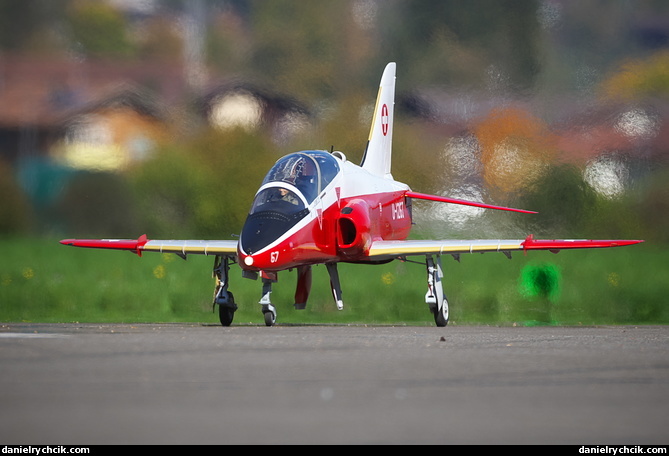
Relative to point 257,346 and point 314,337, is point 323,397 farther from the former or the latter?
point 314,337

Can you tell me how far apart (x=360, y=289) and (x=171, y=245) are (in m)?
4.92

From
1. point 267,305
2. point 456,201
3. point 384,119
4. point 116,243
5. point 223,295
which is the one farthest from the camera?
point 384,119

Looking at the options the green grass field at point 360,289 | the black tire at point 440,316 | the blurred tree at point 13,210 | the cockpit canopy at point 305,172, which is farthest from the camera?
the green grass field at point 360,289

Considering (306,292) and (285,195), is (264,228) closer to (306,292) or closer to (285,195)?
(285,195)

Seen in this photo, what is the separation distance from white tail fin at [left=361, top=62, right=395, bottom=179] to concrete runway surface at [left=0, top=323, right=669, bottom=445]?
9.44 metres

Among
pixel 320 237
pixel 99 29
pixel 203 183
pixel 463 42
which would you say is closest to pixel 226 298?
pixel 320 237

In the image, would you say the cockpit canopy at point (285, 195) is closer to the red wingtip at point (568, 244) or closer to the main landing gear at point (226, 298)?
the main landing gear at point (226, 298)

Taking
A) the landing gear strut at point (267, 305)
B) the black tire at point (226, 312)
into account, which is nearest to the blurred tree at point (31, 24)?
the black tire at point (226, 312)

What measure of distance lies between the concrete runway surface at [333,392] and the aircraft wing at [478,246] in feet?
19.4

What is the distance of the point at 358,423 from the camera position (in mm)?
7160

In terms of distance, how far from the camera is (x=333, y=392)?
28.1 ft

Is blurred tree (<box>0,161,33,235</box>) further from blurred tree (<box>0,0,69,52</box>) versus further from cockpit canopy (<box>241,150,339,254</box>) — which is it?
cockpit canopy (<box>241,150,339,254</box>)

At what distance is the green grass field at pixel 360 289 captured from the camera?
2353cm

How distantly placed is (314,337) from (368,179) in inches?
289
